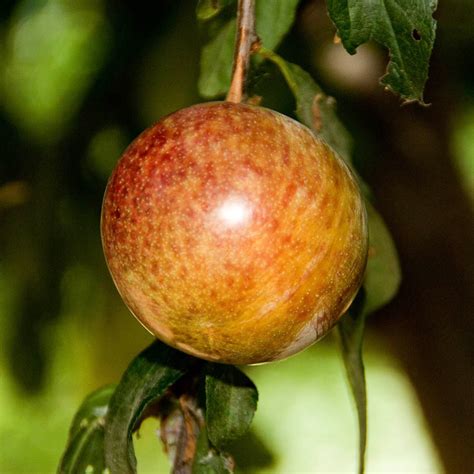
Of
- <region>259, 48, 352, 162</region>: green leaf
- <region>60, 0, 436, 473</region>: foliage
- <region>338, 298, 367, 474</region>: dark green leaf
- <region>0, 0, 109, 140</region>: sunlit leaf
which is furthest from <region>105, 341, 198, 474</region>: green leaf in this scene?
<region>0, 0, 109, 140</region>: sunlit leaf

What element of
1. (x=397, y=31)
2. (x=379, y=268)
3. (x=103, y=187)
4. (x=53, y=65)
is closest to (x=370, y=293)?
(x=379, y=268)

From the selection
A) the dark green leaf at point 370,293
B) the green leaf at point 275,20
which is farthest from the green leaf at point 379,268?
the green leaf at point 275,20

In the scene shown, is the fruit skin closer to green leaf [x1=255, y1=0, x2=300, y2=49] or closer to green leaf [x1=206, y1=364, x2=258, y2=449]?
green leaf [x1=206, y1=364, x2=258, y2=449]

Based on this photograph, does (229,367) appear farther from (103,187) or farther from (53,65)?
(53,65)

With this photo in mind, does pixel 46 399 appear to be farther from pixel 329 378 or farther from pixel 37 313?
pixel 329 378

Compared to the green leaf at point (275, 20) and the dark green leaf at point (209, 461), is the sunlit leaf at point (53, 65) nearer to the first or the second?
the green leaf at point (275, 20)
